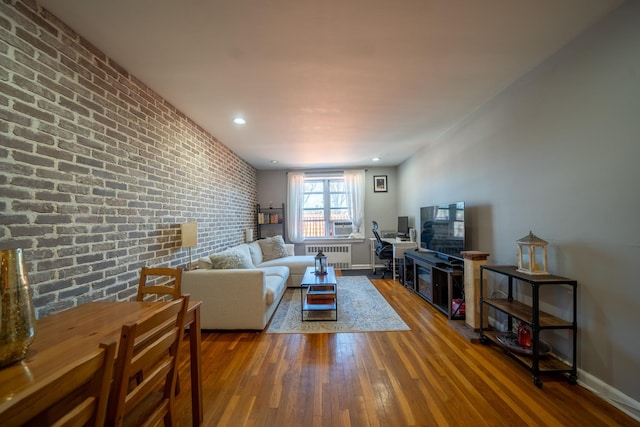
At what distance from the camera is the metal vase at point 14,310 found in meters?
0.85

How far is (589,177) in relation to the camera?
1.71 m

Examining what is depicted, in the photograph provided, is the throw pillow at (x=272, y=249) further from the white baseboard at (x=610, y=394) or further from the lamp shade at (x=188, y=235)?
the white baseboard at (x=610, y=394)

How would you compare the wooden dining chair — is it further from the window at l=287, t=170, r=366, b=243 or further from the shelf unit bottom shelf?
the window at l=287, t=170, r=366, b=243

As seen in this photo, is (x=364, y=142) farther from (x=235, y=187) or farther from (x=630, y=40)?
(x=630, y=40)

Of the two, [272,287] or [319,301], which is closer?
[272,287]

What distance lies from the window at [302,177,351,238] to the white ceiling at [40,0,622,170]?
10.2 ft

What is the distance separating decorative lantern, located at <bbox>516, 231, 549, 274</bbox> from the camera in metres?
1.97

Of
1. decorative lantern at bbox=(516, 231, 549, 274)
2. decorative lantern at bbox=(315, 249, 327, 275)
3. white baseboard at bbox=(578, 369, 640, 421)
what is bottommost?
white baseboard at bbox=(578, 369, 640, 421)

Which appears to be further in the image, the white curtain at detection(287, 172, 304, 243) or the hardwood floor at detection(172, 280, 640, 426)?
the white curtain at detection(287, 172, 304, 243)

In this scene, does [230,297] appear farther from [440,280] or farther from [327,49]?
[440,280]

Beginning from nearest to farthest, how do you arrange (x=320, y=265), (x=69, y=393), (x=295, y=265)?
1. (x=69, y=393)
2. (x=320, y=265)
3. (x=295, y=265)

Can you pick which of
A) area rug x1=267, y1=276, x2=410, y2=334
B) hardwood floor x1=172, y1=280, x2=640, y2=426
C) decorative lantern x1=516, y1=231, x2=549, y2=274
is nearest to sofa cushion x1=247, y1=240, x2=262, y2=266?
area rug x1=267, y1=276, x2=410, y2=334

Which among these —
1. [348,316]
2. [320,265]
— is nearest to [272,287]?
[320,265]

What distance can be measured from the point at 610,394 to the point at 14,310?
10.4 ft
